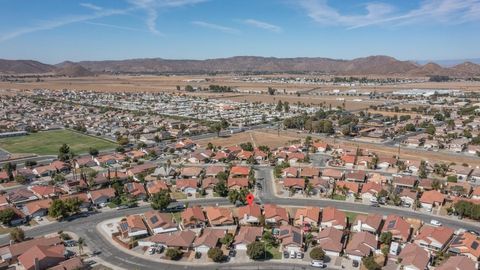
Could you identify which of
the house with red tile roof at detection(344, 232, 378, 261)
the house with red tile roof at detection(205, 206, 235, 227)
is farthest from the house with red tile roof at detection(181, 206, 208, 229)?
the house with red tile roof at detection(344, 232, 378, 261)

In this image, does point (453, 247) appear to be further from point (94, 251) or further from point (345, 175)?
point (94, 251)

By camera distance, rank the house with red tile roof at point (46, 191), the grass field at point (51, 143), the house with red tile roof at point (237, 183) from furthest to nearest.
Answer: the grass field at point (51, 143) → the house with red tile roof at point (237, 183) → the house with red tile roof at point (46, 191)

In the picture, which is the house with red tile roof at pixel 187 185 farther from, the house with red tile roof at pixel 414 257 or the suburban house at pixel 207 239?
the house with red tile roof at pixel 414 257

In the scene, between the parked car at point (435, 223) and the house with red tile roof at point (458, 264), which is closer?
the house with red tile roof at point (458, 264)

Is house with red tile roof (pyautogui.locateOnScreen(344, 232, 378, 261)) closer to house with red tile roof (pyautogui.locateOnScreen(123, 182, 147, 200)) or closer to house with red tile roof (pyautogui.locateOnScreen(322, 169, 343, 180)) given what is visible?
house with red tile roof (pyautogui.locateOnScreen(322, 169, 343, 180))

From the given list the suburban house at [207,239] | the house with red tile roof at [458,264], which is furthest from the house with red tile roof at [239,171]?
the house with red tile roof at [458,264]

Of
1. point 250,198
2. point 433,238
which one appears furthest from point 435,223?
point 250,198

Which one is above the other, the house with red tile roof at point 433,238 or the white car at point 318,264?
the house with red tile roof at point 433,238

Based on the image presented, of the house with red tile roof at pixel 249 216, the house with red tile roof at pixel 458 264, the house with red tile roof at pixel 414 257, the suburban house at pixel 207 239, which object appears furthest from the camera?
the house with red tile roof at pixel 249 216
